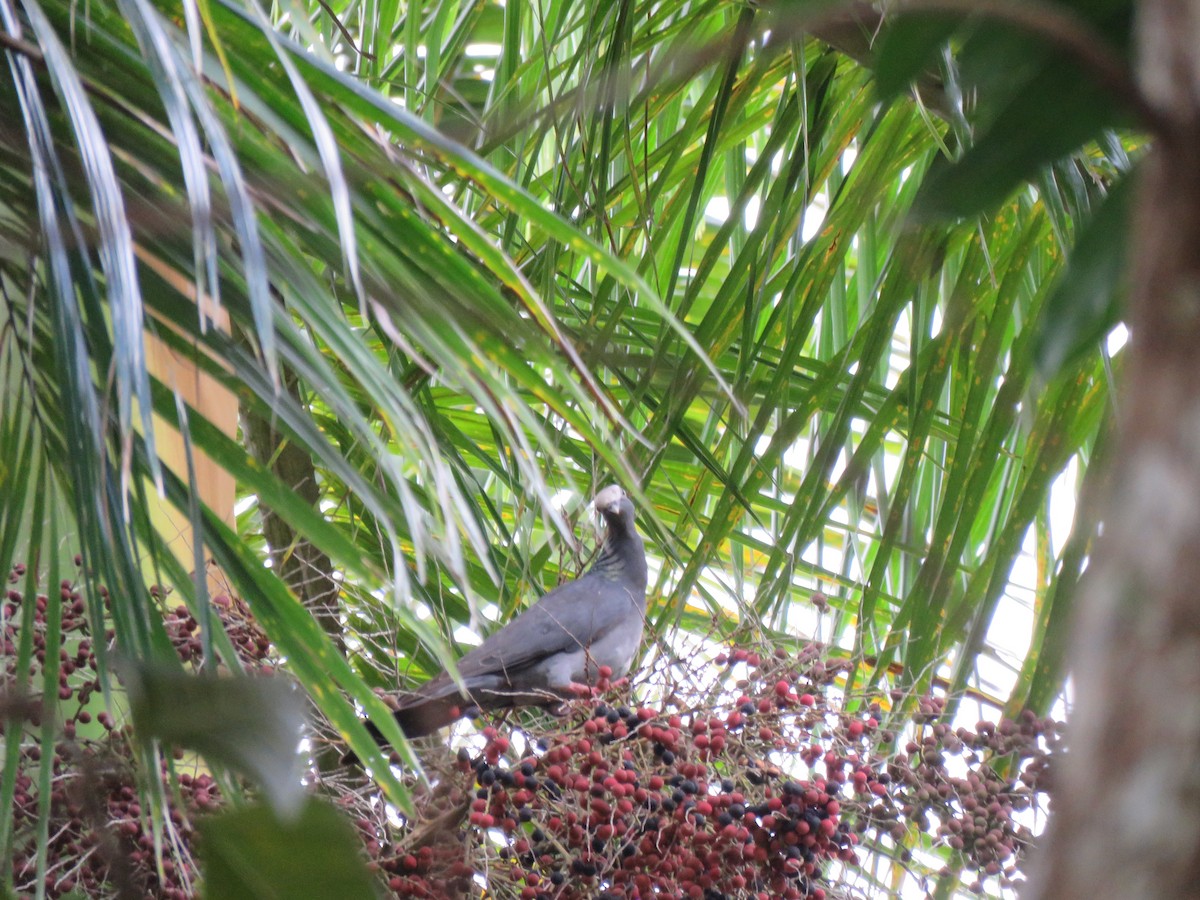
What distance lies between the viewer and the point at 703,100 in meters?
Answer: 1.57

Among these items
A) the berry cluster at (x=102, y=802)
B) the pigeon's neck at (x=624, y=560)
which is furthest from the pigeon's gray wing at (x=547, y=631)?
the berry cluster at (x=102, y=802)

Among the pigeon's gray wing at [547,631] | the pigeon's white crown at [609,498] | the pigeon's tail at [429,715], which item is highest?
the pigeon's white crown at [609,498]

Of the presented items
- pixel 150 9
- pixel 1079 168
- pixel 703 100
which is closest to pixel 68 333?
pixel 150 9

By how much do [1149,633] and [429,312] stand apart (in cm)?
67

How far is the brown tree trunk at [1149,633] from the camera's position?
219 mm

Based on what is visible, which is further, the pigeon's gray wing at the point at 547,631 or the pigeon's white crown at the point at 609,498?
the pigeon's white crown at the point at 609,498

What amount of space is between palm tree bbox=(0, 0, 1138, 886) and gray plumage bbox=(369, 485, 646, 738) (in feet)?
0.27

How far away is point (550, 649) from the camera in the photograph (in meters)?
1.86

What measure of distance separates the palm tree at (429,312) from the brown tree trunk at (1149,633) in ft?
0.62

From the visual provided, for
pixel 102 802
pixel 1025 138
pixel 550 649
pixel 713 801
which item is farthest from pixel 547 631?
pixel 1025 138

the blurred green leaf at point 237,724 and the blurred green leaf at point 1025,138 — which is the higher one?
the blurred green leaf at point 1025,138

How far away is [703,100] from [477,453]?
59cm

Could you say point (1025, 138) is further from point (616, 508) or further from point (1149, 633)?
point (616, 508)

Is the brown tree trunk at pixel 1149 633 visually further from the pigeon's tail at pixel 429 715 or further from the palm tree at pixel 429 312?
the pigeon's tail at pixel 429 715
